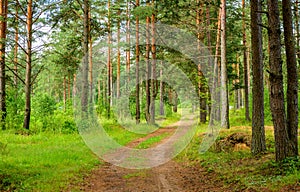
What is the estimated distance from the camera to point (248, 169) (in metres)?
8.43

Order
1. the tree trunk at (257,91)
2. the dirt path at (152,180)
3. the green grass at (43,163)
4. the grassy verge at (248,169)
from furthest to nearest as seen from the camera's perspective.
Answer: the tree trunk at (257,91)
the dirt path at (152,180)
the green grass at (43,163)
the grassy verge at (248,169)

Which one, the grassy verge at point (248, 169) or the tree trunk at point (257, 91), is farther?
the tree trunk at point (257, 91)

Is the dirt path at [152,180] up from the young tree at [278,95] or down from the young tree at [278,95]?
down

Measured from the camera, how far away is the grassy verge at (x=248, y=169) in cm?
653

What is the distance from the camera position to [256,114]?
34.5 feet

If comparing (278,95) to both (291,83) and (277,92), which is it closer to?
(277,92)

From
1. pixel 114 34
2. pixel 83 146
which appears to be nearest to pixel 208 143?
pixel 83 146

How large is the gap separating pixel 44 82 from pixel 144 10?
5279 cm

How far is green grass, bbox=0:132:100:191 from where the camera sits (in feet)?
24.3

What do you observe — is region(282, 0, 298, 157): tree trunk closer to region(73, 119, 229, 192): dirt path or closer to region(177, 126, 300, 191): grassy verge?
region(177, 126, 300, 191): grassy verge

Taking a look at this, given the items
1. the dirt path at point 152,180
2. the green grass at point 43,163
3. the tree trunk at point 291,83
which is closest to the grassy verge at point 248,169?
the dirt path at point 152,180

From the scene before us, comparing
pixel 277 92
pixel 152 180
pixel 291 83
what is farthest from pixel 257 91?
pixel 152 180

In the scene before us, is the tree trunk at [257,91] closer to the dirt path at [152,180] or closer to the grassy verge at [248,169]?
the grassy verge at [248,169]

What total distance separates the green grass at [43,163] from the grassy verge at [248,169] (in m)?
3.75
